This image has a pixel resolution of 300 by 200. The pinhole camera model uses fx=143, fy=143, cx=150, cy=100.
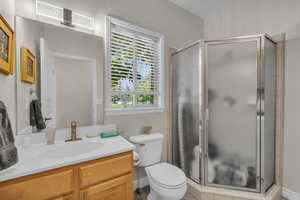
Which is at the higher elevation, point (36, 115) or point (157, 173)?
point (36, 115)

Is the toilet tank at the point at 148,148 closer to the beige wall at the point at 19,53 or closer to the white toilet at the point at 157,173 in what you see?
the white toilet at the point at 157,173

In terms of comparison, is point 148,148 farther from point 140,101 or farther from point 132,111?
point 140,101

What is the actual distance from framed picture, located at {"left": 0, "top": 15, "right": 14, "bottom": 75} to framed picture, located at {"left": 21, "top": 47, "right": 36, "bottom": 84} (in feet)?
0.52

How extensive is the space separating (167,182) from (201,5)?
2.67 m

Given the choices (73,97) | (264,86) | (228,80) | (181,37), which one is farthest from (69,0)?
(264,86)

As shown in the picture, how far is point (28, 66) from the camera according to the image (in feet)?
4.14

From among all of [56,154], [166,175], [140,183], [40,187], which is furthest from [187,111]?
[40,187]

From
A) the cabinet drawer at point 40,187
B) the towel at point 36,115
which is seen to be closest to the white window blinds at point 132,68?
the towel at point 36,115

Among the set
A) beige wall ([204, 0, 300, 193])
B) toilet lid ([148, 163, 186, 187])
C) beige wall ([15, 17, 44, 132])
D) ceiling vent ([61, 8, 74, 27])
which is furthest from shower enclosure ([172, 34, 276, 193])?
beige wall ([15, 17, 44, 132])

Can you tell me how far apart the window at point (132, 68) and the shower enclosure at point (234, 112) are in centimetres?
55

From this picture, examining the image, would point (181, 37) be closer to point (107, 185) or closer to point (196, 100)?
point (196, 100)

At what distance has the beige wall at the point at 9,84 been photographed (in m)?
→ 1.00

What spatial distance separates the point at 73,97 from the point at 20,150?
612mm

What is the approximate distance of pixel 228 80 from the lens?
171 cm
